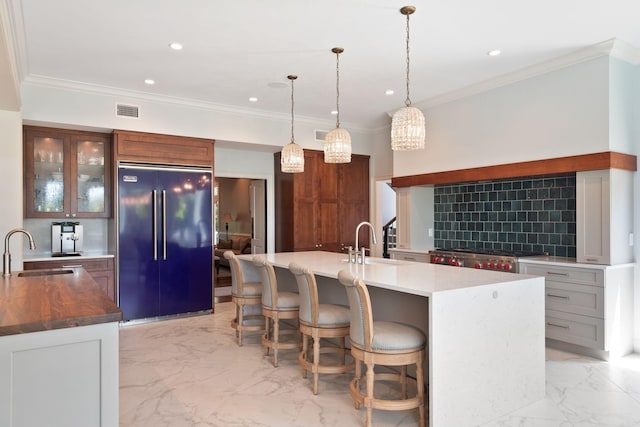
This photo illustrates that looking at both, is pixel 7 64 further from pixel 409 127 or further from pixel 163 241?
pixel 409 127

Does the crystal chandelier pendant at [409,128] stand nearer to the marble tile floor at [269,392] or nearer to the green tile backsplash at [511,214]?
the marble tile floor at [269,392]

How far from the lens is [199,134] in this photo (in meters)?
5.69

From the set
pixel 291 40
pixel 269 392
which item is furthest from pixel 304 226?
pixel 269 392

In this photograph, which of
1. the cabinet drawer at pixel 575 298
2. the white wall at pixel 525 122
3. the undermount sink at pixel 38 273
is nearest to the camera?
the undermount sink at pixel 38 273

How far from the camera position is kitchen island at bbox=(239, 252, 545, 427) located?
2.47m

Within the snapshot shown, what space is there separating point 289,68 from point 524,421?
12.1 feet

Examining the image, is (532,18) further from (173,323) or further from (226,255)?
(173,323)

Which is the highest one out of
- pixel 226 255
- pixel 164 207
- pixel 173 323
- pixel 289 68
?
pixel 289 68

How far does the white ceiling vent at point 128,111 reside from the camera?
5164mm

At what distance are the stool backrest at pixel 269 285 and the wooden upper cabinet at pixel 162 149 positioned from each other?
2.37 meters

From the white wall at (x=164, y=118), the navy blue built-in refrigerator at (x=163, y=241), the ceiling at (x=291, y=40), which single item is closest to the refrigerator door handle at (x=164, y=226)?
the navy blue built-in refrigerator at (x=163, y=241)

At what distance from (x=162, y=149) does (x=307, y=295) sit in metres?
3.23

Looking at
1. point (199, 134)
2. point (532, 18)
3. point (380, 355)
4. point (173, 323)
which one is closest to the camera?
point (380, 355)

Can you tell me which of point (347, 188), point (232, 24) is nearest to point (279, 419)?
point (232, 24)
